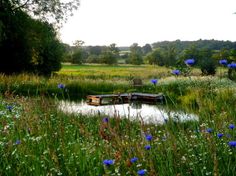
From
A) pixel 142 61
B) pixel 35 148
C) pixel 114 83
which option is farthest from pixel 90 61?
pixel 35 148

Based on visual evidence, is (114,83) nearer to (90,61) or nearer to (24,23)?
(24,23)

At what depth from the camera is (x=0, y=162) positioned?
3.59 meters

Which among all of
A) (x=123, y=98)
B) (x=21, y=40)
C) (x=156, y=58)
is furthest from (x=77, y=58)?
(x=123, y=98)

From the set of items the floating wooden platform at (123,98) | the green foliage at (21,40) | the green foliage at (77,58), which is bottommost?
the floating wooden platform at (123,98)

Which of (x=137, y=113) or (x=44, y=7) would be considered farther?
(x=44, y=7)

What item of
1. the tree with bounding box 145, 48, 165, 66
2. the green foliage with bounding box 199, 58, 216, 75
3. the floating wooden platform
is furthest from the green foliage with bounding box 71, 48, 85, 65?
the floating wooden platform

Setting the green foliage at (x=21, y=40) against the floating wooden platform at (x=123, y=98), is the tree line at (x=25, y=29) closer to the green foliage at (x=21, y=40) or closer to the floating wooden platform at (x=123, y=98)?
the green foliage at (x=21, y=40)

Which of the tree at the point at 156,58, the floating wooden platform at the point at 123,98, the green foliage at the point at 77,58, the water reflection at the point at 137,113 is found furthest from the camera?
the tree at the point at 156,58

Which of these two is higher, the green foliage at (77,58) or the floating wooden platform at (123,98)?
the green foliage at (77,58)

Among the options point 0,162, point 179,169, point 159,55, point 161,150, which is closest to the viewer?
point 179,169

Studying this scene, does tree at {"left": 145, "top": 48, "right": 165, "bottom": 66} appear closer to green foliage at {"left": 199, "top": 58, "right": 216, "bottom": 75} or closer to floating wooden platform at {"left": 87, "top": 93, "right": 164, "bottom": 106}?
green foliage at {"left": 199, "top": 58, "right": 216, "bottom": 75}

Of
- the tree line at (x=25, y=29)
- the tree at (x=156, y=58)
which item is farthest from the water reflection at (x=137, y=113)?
the tree at (x=156, y=58)

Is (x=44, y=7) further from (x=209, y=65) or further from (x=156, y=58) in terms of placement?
(x=156, y=58)

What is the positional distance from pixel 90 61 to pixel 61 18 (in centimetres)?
5315
